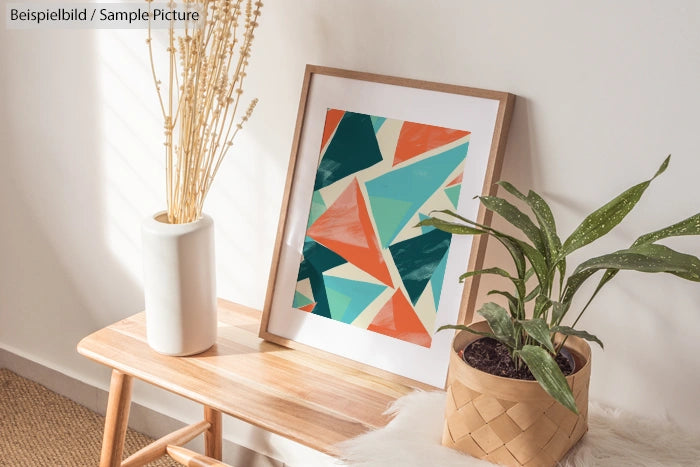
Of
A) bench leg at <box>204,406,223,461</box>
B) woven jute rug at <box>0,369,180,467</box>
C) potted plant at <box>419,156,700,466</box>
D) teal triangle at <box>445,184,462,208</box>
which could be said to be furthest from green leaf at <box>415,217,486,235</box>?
woven jute rug at <box>0,369,180,467</box>

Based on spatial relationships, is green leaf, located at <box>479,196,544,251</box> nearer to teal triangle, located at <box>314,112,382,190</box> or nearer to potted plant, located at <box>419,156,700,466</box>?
potted plant, located at <box>419,156,700,466</box>

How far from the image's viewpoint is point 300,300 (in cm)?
142

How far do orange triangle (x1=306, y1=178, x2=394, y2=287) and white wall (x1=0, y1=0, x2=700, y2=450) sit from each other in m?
0.19

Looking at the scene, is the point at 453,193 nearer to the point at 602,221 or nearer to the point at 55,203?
the point at 602,221

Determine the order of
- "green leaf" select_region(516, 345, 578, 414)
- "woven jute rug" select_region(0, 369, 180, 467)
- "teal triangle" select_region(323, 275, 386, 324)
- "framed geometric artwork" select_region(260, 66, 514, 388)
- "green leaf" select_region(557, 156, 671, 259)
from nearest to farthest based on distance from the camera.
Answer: "green leaf" select_region(516, 345, 578, 414), "green leaf" select_region(557, 156, 671, 259), "framed geometric artwork" select_region(260, 66, 514, 388), "teal triangle" select_region(323, 275, 386, 324), "woven jute rug" select_region(0, 369, 180, 467)

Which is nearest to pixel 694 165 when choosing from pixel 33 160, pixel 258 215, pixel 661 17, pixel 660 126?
pixel 660 126

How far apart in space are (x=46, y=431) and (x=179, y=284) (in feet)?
3.28

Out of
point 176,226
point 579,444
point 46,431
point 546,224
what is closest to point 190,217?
point 176,226

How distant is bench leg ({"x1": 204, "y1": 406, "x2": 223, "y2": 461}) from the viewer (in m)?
1.74

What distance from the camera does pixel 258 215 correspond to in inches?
61.8

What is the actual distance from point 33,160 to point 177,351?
848 mm

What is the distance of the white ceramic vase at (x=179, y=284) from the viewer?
1309mm

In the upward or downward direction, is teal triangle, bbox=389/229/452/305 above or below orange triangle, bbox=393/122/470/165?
below

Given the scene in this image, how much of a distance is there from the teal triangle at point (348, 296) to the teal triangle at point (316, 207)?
111 millimetres
